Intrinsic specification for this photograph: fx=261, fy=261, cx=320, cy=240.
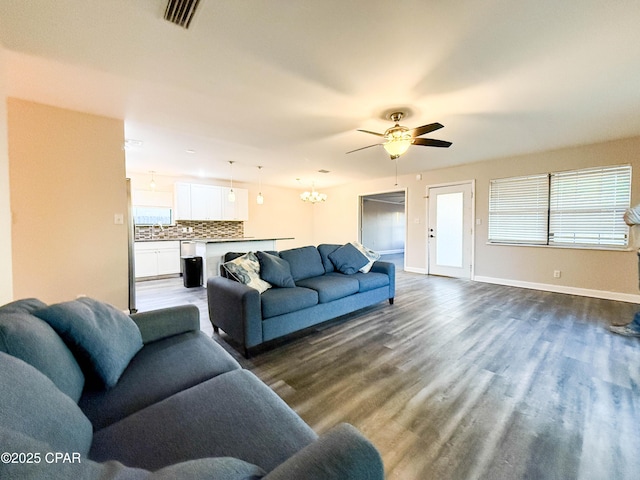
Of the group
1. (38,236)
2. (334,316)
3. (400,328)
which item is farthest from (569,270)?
(38,236)

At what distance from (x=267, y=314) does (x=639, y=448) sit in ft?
8.06

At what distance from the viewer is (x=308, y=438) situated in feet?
2.86

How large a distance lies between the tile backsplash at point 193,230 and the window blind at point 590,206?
7.32m

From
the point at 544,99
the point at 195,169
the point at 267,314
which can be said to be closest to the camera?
the point at 267,314

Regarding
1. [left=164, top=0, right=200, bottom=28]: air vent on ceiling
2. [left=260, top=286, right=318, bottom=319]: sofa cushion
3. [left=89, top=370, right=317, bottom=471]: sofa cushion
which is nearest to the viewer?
[left=89, top=370, right=317, bottom=471]: sofa cushion

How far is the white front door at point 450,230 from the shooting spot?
552 centimetres

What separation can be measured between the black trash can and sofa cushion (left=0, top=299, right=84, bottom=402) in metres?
4.13

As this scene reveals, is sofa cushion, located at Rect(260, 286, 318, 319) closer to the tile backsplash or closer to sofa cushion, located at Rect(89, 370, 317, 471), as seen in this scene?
sofa cushion, located at Rect(89, 370, 317, 471)

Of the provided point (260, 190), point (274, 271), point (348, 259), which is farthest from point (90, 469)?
point (260, 190)

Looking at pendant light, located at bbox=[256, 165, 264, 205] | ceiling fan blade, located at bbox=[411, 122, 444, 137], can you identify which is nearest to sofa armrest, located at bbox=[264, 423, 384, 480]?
ceiling fan blade, located at bbox=[411, 122, 444, 137]

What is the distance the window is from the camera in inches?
156

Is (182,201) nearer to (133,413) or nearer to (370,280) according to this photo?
(370,280)

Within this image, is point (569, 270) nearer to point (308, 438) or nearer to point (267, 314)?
point (267, 314)

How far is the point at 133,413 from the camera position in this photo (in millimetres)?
1012
